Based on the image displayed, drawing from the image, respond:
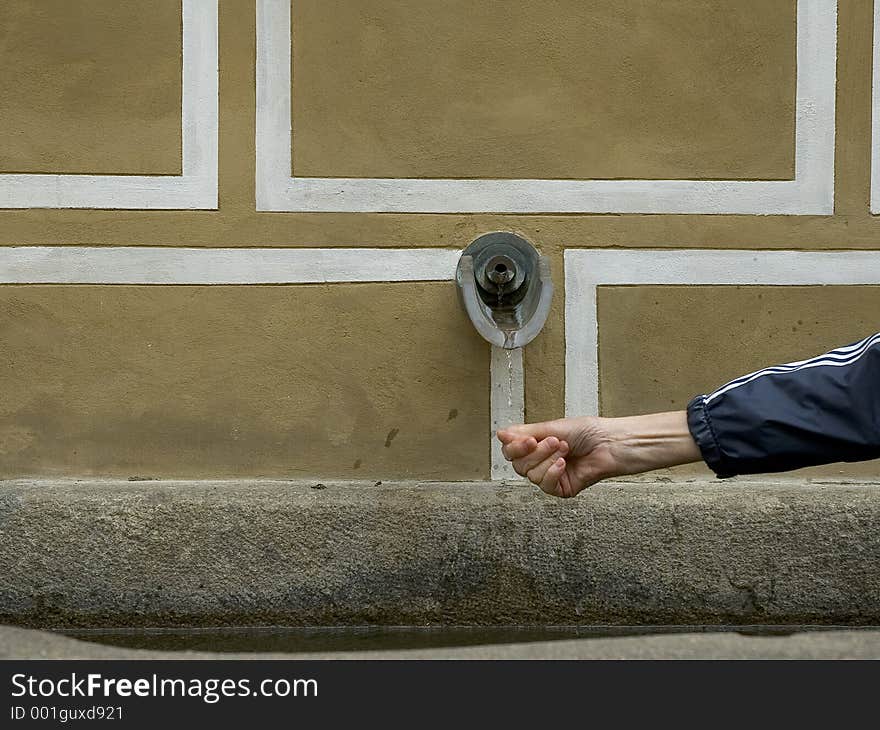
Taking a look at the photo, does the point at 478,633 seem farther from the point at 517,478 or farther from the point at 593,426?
the point at 593,426

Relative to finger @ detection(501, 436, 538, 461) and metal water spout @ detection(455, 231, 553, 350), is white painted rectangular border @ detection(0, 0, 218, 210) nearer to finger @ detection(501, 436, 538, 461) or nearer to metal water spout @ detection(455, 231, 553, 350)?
metal water spout @ detection(455, 231, 553, 350)

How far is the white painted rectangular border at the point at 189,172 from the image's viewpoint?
4.13m

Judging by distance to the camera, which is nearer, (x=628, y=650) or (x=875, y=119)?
(x=628, y=650)

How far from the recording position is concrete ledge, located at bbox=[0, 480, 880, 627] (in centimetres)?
403

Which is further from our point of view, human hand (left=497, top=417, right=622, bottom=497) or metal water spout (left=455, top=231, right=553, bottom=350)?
metal water spout (left=455, top=231, right=553, bottom=350)

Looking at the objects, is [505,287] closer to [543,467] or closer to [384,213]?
[384,213]

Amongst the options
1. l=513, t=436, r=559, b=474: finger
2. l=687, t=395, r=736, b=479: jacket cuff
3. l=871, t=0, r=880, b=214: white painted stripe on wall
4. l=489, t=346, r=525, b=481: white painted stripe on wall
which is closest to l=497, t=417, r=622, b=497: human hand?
l=513, t=436, r=559, b=474: finger

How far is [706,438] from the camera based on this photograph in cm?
250

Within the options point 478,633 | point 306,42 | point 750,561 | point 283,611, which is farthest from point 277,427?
point 750,561

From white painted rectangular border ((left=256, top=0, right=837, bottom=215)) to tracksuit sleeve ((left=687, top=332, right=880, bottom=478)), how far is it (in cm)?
181

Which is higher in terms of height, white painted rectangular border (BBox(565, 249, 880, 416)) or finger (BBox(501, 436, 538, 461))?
white painted rectangular border (BBox(565, 249, 880, 416))

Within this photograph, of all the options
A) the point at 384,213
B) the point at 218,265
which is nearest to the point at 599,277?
the point at 384,213

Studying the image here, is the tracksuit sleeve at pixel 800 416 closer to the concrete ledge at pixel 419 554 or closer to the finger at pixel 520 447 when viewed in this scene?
the finger at pixel 520 447

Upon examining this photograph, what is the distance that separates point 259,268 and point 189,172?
0.38m
